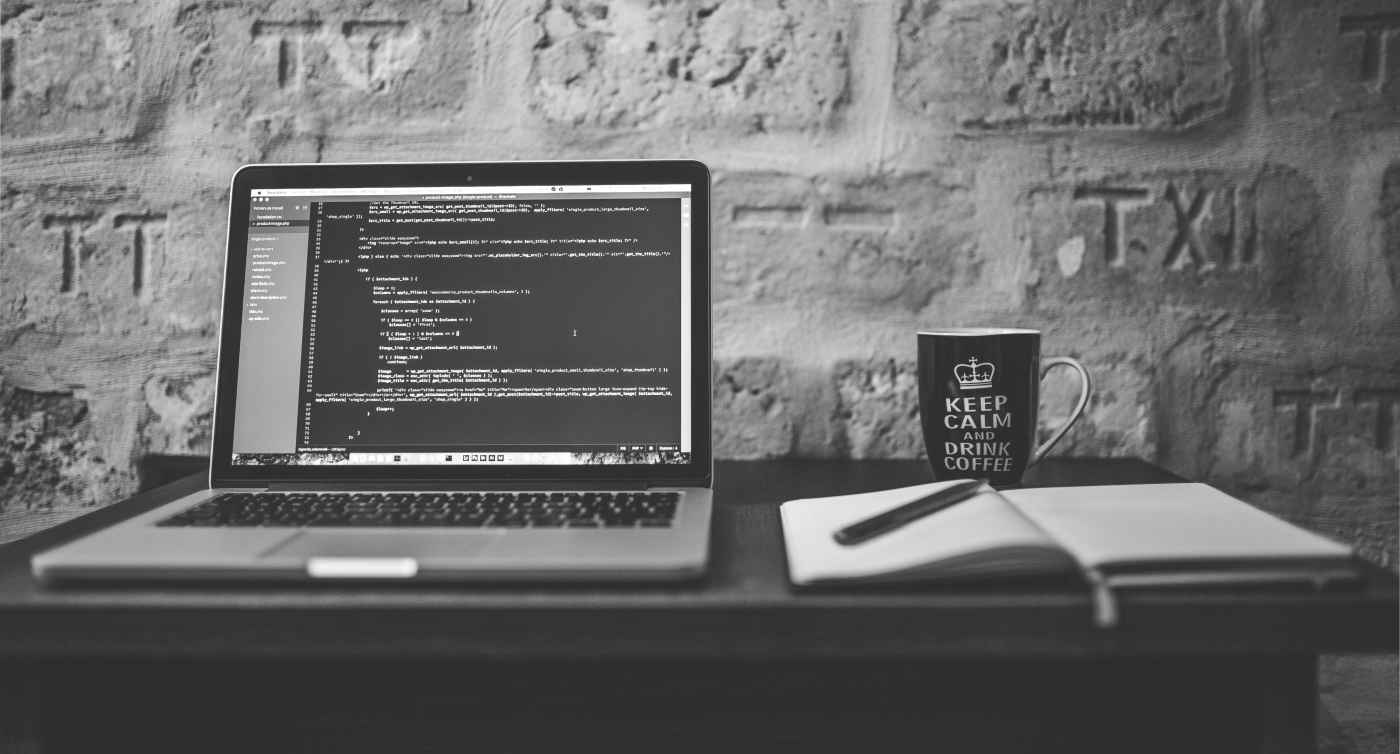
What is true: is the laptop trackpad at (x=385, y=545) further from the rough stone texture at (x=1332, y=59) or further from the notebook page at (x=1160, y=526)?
the rough stone texture at (x=1332, y=59)

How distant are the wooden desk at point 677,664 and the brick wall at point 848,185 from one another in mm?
319

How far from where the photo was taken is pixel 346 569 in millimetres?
562

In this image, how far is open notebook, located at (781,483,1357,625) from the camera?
0.54 meters

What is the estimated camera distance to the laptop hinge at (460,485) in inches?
32.2

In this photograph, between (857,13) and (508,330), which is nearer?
(508,330)

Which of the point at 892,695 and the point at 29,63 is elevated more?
the point at 29,63

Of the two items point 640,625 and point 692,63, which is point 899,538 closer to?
point 640,625

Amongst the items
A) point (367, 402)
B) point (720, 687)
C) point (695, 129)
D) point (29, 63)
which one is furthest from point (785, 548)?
point (29, 63)

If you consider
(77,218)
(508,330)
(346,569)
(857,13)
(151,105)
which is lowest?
(346,569)

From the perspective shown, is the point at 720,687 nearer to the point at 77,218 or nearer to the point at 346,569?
the point at 346,569

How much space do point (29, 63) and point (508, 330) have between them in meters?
0.68

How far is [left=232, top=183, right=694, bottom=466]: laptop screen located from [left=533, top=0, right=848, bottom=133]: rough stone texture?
199 mm

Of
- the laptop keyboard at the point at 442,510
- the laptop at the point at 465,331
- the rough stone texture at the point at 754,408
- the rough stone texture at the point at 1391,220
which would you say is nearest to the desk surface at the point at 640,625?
the laptop keyboard at the point at 442,510

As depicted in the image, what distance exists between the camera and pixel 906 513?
2.20ft
